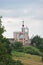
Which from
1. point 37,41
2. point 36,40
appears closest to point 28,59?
point 37,41

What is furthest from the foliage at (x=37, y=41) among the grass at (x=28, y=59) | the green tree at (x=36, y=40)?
the grass at (x=28, y=59)

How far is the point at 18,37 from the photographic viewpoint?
123m

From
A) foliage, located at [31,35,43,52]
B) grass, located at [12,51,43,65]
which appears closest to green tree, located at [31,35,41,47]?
foliage, located at [31,35,43,52]

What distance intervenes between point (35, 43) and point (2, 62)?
78.6m

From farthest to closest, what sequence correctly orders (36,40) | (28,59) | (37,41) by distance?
(36,40)
(37,41)
(28,59)

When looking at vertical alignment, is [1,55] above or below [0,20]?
below

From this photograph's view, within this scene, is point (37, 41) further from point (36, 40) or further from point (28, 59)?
point (28, 59)

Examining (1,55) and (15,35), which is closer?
(1,55)

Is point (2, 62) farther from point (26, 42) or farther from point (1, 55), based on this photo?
point (26, 42)

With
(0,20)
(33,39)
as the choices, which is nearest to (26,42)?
(33,39)

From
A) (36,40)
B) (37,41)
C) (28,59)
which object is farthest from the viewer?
(36,40)

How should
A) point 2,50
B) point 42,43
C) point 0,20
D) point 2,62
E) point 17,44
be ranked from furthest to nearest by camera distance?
point 42,43
point 17,44
point 0,20
point 2,50
point 2,62

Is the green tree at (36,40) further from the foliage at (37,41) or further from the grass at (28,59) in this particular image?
the grass at (28,59)

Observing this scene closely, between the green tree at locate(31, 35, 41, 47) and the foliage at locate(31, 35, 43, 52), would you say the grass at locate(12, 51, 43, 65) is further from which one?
the green tree at locate(31, 35, 41, 47)
